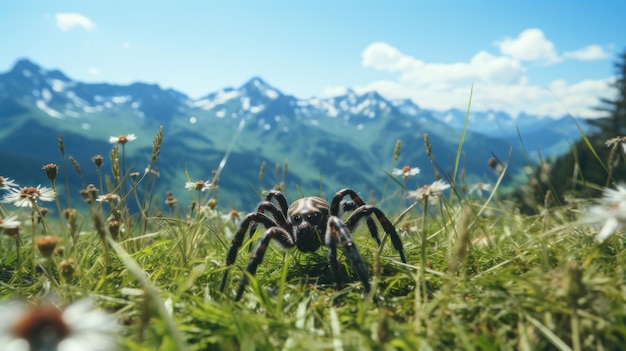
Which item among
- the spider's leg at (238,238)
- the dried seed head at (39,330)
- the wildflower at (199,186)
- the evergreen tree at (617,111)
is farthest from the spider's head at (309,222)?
the evergreen tree at (617,111)

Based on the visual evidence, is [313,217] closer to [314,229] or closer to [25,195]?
[314,229]

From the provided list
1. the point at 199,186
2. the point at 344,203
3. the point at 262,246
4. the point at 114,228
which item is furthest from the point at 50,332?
the point at 344,203

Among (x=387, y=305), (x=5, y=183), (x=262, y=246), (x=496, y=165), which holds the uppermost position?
(x=496, y=165)

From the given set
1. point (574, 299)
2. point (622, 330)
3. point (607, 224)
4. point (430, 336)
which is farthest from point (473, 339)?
point (607, 224)

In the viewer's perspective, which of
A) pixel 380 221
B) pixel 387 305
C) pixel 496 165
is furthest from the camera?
pixel 496 165

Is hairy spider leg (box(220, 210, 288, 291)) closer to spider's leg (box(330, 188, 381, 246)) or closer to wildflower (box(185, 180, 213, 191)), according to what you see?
spider's leg (box(330, 188, 381, 246))

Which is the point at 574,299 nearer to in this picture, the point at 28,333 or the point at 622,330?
the point at 622,330
